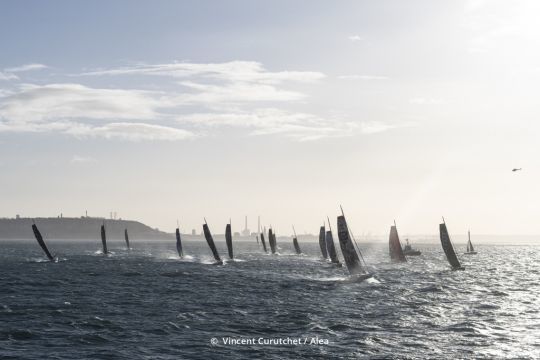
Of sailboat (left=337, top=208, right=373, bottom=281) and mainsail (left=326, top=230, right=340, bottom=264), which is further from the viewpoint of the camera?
mainsail (left=326, top=230, right=340, bottom=264)

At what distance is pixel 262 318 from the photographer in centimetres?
3422

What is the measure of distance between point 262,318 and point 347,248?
23944 mm

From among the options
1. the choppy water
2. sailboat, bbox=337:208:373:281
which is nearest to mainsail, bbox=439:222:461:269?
the choppy water

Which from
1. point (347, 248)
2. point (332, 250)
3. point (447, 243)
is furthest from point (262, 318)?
point (332, 250)

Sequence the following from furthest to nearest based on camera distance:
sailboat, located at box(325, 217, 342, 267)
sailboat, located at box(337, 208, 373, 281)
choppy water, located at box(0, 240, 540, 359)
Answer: sailboat, located at box(325, 217, 342, 267) < sailboat, located at box(337, 208, 373, 281) < choppy water, located at box(0, 240, 540, 359)

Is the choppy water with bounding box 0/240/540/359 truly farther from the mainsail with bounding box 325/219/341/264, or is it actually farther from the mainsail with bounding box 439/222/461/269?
the mainsail with bounding box 325/219/341/264

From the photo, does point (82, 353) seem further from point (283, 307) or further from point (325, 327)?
point (283, 307)

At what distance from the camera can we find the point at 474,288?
2116 inches

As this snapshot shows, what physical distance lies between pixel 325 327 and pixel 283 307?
24.3 ft

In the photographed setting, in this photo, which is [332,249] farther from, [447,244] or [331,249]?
[447,244]

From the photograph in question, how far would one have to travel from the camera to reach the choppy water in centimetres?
2603

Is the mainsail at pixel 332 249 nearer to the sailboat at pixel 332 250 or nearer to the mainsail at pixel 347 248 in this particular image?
the sailboat at pixel 332 250

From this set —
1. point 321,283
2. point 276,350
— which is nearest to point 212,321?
point 276,350

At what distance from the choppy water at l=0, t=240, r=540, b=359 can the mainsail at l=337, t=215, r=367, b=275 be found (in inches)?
86.8
